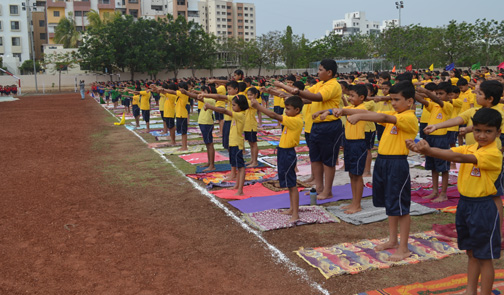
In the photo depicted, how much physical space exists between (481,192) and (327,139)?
3.41m

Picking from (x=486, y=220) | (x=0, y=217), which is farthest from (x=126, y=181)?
(x=486, y=220)

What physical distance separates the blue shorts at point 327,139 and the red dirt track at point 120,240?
1.88 m

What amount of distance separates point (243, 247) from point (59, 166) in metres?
7.25

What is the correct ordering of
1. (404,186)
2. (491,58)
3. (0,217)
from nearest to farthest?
(404,186), (0,217), (491,58)

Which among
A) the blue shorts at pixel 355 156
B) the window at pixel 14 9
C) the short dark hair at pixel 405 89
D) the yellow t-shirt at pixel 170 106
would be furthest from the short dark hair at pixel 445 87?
the window at pixel 14 9

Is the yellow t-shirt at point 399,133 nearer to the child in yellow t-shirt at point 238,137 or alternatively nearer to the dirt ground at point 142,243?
the dirt ground at point 142,243

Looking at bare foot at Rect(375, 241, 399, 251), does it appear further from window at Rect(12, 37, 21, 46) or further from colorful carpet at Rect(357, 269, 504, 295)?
window at Rect(12, 37, 21, 46)

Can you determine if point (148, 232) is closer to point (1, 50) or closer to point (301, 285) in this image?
point (301, 285)

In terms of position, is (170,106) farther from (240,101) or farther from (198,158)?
(240,101)

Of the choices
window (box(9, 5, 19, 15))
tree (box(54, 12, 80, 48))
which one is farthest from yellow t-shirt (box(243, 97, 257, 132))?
window (box(9, 5, 19, 15))

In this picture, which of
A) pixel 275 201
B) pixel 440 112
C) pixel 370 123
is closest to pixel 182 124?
pixel 370 123

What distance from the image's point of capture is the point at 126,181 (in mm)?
9305

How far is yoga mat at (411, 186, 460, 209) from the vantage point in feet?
22.8

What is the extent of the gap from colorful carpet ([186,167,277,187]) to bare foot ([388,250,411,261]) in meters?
4.10
